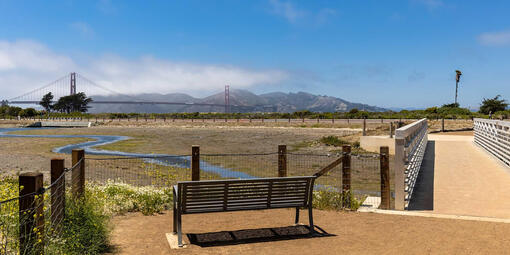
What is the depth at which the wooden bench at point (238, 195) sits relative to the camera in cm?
558

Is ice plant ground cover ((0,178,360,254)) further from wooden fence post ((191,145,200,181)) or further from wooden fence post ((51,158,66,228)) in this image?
wooden fence post ((191,145,200,181))

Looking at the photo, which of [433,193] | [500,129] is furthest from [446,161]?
[433,193]

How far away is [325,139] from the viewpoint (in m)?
30.7

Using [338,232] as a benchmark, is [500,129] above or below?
above

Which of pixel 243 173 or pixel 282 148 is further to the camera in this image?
pixel 243 173

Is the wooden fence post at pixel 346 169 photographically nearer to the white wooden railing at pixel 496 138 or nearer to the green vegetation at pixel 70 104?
the white wooden railing at pixel 496 138

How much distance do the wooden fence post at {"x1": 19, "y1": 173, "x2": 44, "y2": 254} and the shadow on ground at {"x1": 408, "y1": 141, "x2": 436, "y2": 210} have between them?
21.6 feet

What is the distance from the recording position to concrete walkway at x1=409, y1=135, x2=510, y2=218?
26.8ft

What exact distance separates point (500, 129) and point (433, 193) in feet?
21.2

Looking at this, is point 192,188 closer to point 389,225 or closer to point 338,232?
point 338,232

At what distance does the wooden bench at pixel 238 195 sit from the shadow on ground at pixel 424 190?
333 centimetres

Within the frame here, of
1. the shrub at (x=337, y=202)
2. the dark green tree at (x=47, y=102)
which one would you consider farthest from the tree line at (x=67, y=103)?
the shrub at (x=337, y=202)

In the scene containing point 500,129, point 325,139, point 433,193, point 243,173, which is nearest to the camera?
point 433,193

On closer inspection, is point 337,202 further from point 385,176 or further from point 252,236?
point 252,236
